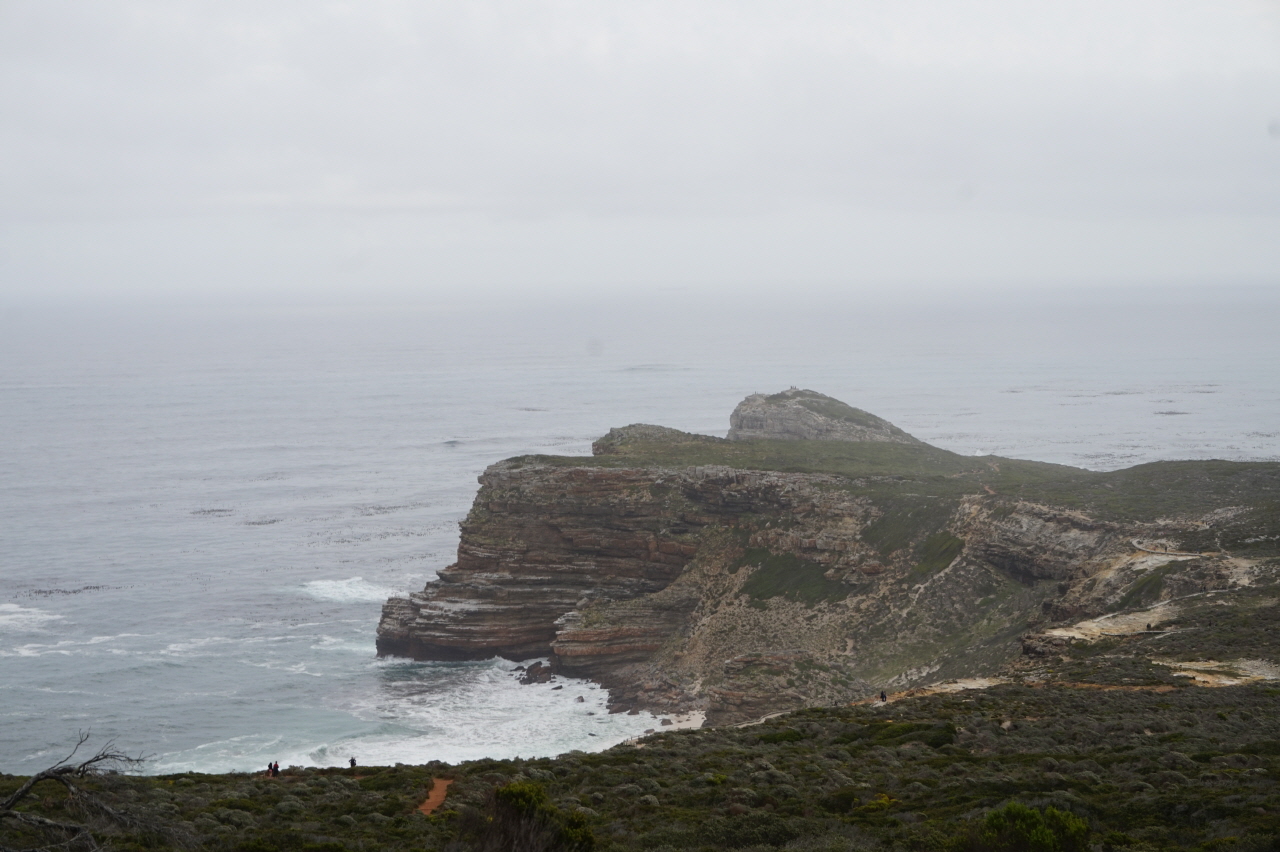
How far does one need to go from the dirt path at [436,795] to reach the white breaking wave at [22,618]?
2109 inches

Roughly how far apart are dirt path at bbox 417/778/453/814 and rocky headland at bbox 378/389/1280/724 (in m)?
22.1

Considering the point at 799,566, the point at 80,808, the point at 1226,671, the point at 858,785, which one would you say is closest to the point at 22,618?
the point at 799,566

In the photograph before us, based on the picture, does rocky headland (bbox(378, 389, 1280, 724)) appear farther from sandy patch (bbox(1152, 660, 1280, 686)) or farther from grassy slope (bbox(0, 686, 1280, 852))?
grassy slope (bbox(0, 686, 1280, 852))

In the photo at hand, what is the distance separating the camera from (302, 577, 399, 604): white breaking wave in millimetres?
78169

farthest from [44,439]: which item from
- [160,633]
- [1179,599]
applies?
[1179,599]

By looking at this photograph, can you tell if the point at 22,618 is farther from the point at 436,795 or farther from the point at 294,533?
the point at 436,795

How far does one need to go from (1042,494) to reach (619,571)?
24.9 m

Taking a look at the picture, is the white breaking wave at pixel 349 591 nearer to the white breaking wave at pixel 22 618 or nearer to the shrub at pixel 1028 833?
the white breaking wave at pixel 22 618

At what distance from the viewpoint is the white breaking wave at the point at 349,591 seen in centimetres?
7817

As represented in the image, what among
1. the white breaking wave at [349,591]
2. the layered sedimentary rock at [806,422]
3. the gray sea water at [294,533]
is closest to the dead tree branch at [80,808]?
the gray sea water at [294,533]

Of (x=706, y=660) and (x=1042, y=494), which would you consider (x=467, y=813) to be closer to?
(x=706, y=660)

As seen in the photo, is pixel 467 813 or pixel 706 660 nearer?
pixel 467 813

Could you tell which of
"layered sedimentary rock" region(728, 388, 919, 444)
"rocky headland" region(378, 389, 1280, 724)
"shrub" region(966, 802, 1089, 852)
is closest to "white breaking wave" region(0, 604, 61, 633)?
"rocky headland" region(378, 389, 1280, 724)

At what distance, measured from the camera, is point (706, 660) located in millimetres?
56844
